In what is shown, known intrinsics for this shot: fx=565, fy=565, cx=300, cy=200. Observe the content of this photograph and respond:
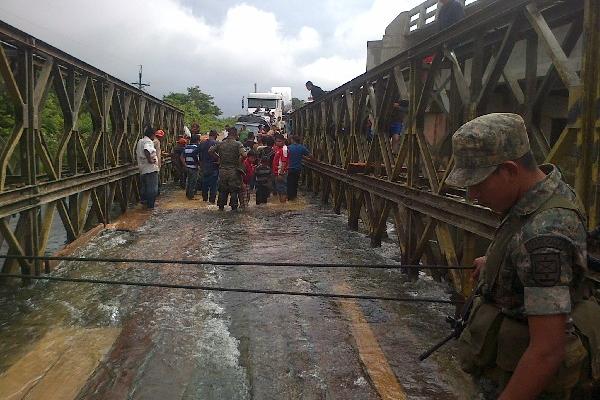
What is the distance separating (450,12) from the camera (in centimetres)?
800

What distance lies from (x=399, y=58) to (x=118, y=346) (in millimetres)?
4619

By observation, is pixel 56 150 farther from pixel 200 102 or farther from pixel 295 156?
pixel 200 102

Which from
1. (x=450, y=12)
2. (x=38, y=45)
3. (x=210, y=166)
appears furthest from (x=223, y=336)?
(x=210, y=166)

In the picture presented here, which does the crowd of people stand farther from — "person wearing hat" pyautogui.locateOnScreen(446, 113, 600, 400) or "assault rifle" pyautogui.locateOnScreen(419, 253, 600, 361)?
"person wearing hat" pyautogui.locateOnScreen(446, 113, 600, 400)

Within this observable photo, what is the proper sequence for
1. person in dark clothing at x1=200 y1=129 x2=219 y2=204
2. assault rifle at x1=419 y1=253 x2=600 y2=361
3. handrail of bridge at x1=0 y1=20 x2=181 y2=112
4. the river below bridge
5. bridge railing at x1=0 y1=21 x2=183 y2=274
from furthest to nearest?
person in dark clothing at x1=200 y1=129 x2=219 y2=204 < bridge railing at x1=0 y1=21 x2=183 y2=274 < handrail of bridge at x1=0 y1=20 x2=181 y2=112 < the river below bridge < assault rifle at x1=419 y1=253 x2=600 y2=361

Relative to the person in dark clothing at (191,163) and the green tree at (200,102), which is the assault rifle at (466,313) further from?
the green tree at (200,102)

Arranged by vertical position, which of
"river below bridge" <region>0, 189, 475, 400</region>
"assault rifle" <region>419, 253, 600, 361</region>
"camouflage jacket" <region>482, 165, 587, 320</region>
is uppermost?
"camouflage jacket" <region>482, 165, 587, 320</region>

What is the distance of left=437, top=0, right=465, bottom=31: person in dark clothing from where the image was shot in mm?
7930

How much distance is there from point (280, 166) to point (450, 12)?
6.64m

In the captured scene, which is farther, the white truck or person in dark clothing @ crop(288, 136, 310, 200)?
the white truck

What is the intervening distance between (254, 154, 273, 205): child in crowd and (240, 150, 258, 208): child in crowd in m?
0.25

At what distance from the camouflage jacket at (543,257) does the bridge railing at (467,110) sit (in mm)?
1644

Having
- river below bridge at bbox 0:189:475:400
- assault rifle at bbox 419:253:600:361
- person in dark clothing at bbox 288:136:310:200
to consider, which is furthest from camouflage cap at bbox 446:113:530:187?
person in dark clothing at bbox 288:136:310:200

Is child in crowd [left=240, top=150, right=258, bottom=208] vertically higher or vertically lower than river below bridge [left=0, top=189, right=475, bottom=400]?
higher
